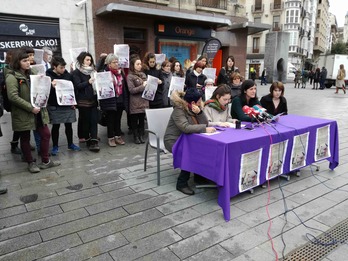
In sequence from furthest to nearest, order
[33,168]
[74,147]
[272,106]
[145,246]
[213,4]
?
[213,4] < [74,147] < [272,106] < [33,168] < [145,246]

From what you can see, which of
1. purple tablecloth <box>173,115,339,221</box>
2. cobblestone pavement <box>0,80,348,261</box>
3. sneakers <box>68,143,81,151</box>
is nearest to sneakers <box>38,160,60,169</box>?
cobblestone pavement <box>0,80,348,261</box>

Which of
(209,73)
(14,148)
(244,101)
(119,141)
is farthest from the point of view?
(209,73)

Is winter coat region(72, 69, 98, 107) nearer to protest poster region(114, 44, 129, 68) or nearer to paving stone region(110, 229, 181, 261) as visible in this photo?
protest poster region(114, 44, 129, 68)

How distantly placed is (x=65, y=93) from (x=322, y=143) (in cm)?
422

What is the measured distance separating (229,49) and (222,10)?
2.00 metres

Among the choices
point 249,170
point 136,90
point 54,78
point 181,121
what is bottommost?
point 249,170

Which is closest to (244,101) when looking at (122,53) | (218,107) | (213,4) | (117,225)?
(218,107)

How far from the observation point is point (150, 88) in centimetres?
564

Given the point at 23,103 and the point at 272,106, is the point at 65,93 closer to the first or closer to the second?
the point at 23,103

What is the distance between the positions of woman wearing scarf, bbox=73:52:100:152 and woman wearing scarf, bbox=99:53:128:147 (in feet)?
0.73

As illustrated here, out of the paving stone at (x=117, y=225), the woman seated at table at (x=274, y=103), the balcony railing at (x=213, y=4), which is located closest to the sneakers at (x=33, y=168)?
the paving stone at (x=117, y=225)

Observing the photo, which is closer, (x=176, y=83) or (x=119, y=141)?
(x=119, y=141)

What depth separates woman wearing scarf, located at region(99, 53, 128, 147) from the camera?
17.7 ft

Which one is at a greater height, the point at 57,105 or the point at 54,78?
the point at 54,78
